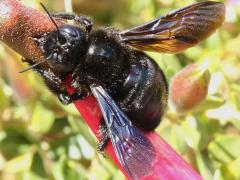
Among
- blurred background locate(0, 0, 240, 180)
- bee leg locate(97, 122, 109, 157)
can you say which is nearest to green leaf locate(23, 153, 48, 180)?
blurred background locate(0, 0, 240, 180)

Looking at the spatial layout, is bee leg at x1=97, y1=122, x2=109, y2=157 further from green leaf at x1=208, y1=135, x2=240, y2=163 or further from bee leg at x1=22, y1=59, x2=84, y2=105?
green leaf at x1=208, y1=135, x2=240, y2=163

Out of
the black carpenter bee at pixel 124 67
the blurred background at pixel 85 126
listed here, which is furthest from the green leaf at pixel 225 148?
the black carpenter bee at pixel 124 67

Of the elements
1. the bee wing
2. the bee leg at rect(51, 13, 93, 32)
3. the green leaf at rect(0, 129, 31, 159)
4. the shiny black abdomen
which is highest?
the bee leg at rect(51, 13, 93, 32)

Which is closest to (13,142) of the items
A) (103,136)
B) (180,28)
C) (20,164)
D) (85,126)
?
(20,164)

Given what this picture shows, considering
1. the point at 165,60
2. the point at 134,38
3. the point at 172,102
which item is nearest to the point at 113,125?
the point at 134,38

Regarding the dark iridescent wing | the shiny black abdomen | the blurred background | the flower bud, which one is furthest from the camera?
the blurred background

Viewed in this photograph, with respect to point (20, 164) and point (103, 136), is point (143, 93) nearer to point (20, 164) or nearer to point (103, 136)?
point (103, 136)

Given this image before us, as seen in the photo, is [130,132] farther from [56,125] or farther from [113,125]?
[56,125]
